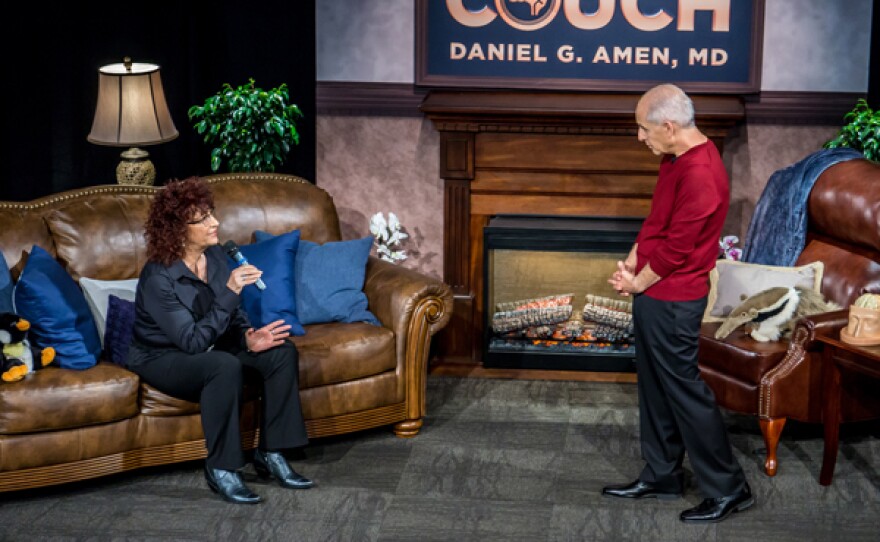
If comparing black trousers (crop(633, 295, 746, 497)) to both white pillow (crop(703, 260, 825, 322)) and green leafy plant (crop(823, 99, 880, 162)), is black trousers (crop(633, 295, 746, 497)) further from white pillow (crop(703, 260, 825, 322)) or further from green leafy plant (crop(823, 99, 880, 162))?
green leafy plant (crop(823, 99, 880, 162))

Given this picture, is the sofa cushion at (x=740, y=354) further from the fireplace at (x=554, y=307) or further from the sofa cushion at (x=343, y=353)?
the sofa cushion at (x=343, y=353)

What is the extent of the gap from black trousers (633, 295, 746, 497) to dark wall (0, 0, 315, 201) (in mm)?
2571

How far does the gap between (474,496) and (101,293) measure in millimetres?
1545

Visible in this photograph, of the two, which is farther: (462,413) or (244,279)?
(462,413)

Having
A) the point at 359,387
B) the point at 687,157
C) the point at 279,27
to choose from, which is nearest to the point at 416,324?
the point at 359,387

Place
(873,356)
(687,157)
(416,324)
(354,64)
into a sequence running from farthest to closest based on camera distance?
(354,64) < (416,324) < (873,356) < (687,157)

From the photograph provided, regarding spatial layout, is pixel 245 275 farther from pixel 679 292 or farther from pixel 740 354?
pixel 740 354

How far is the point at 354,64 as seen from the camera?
Result: 5.61 m

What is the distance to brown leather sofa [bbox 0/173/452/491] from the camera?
13.0ft

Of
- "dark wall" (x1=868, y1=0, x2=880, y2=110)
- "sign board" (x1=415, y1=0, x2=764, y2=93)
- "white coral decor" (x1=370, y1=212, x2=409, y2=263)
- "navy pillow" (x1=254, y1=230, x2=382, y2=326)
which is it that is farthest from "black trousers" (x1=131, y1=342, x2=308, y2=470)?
"dark wall" (x1=868, y1=0, x2=880, y2=110)

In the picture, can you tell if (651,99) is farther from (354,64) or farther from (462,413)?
(354,64)

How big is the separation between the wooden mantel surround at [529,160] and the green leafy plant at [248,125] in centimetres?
65

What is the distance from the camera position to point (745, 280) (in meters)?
4.73

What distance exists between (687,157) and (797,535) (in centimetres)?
123
